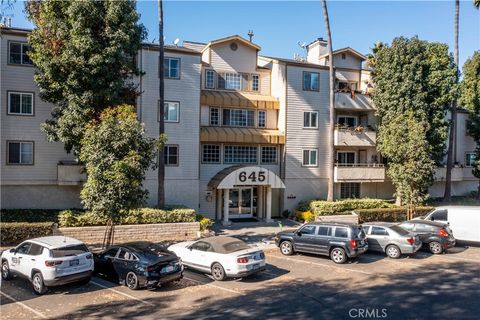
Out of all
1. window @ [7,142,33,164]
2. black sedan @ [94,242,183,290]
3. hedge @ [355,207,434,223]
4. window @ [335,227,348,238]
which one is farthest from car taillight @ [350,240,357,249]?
window @ [7,142,33,164]

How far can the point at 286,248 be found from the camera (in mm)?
19891

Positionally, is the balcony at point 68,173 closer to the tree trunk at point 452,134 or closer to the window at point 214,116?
the window at point 214,116

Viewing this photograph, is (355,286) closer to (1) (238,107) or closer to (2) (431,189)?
(1) (238,107)

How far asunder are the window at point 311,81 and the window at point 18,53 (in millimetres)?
19470

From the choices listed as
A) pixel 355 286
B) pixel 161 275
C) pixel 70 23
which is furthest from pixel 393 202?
pixel 70 23

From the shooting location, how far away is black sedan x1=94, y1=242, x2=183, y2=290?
13859 mm

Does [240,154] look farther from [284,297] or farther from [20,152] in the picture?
[284,297]

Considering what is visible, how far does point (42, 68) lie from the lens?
21266 millimetres

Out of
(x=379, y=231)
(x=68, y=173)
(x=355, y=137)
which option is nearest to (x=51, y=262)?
(x=68, y=173)

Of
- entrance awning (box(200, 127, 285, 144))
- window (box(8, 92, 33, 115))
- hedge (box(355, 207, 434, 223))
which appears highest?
window (box(8, 92, 33, 115))

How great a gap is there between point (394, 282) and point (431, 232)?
22.9 ft

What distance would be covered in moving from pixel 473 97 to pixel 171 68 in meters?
27.6

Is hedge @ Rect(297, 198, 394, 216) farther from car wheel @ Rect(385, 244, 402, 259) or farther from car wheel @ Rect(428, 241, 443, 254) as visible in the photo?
car wheel @ Rect(385, 244, 402, 259)

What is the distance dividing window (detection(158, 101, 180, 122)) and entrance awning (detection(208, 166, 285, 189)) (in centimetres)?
510
